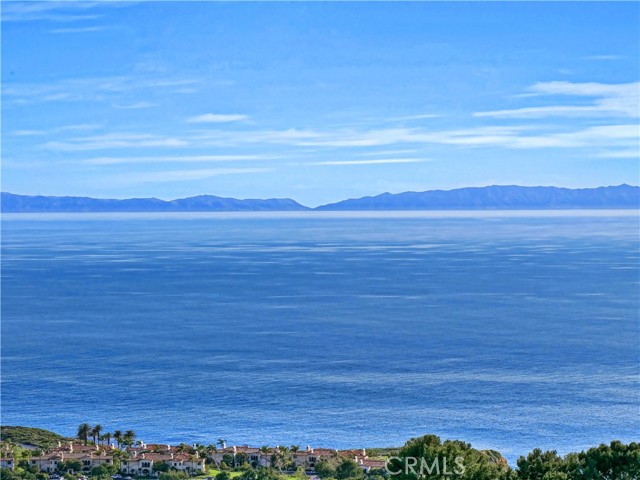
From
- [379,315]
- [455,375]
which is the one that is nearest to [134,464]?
[455,375]

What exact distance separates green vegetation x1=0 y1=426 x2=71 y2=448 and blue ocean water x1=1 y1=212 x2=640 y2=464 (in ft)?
5.54

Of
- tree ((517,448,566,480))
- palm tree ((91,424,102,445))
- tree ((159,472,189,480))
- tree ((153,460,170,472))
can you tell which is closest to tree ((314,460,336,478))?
tree ((159,472,189,480))

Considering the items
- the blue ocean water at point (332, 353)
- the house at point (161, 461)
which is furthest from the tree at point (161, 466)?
the blue ocean water at point (332, 353)

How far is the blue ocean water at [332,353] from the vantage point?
37469mm

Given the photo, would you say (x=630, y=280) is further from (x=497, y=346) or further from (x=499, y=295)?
(x=497, y=346)

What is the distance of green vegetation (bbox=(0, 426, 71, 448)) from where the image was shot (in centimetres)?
3391

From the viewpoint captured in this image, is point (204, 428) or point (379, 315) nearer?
point (204, 428)

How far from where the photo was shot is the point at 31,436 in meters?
35.0

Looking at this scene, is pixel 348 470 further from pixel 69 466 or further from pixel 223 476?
pixel 69 466

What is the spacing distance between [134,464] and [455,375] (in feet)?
68.2

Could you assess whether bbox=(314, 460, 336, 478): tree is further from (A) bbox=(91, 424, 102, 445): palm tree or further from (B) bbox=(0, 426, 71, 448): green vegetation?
(B) bbox=(0, 426, 71, 448): green vegetation

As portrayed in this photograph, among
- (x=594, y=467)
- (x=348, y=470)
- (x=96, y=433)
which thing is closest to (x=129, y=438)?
(x=96, y=433)

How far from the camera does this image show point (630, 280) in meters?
87.1

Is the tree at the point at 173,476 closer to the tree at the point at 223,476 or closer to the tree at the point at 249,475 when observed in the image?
the tree at the point at 223,476
